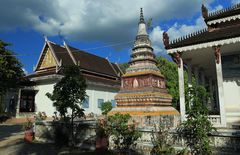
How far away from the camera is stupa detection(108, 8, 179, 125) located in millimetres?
14227

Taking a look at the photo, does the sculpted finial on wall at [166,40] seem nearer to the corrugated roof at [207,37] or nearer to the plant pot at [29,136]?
the corrugated roof at [207,37]

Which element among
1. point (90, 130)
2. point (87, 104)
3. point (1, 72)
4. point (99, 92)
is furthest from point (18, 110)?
point (90, 130)

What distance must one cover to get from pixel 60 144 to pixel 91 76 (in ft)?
58.2

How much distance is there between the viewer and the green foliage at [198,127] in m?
7.19

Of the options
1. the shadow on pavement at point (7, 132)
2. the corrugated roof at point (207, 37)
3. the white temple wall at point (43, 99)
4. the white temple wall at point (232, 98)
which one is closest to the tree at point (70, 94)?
the shadow on pavement at point (7, 132)

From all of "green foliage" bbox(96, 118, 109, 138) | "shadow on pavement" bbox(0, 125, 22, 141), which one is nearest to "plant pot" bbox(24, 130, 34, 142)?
"shadow on pavement" bbox(0, 125, 22, 141)

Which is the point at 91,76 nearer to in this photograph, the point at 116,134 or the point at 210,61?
the point at 210,61

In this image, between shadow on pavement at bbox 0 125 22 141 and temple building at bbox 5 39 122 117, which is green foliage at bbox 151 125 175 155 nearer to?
shadow on pavement at bbox 0 125 22 141

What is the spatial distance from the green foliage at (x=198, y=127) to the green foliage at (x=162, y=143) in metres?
0.70

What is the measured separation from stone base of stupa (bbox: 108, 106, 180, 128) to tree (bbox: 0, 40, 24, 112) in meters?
13.4

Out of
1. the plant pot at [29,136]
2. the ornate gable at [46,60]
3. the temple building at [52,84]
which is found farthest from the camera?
the ornate gable at [46,60]

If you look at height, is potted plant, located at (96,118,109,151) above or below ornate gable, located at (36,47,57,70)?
below

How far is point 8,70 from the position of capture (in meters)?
23.2

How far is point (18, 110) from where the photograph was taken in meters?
25.6
